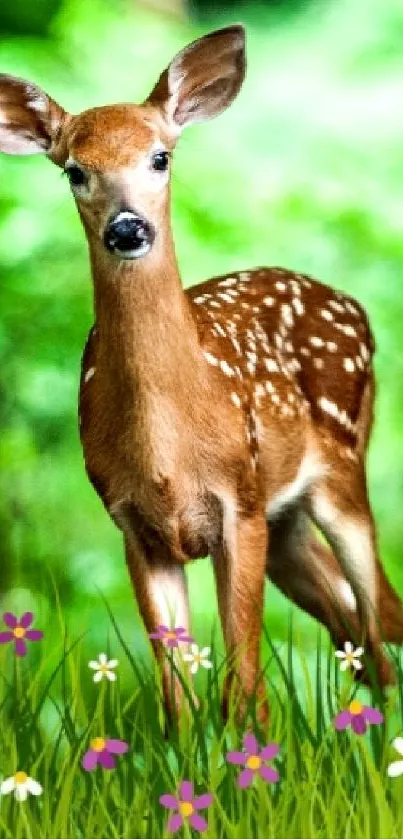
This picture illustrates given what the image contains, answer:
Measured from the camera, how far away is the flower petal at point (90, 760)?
8.63ft

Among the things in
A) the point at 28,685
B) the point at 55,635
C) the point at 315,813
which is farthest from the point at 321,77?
the point at 315,813

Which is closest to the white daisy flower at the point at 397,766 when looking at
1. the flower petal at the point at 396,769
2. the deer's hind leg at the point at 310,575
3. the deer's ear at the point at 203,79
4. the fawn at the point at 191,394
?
A: the flower petal at the point at 396,769

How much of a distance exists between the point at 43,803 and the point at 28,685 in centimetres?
34

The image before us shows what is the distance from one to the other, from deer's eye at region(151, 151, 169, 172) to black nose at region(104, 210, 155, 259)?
12 cm

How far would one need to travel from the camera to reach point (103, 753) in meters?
2.65

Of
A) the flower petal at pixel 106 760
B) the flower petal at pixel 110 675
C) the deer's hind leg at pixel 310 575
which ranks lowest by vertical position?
the flower petal at pixel 106 760

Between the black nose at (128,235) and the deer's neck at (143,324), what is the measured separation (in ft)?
0.37

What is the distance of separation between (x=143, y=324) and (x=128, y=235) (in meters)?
0.22

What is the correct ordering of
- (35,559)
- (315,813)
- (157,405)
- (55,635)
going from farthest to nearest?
(35,559) < (55,635) < (157,405) < (315,813)

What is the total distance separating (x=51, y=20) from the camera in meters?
3.97

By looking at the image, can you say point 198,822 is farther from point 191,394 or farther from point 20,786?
point 191,394

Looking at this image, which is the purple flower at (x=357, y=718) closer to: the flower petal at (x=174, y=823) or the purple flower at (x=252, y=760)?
the purple flower at (x=252, y=760)

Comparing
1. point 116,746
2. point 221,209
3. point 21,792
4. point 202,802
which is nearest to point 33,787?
point 21,792

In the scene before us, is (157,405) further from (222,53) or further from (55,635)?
(55,635)
